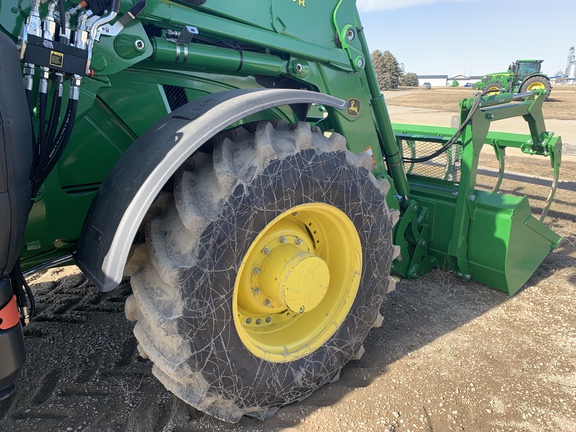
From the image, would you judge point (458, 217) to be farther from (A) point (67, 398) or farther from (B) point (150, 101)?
(A) point (67, 398)

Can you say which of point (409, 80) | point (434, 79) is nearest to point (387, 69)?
point (409, 80)

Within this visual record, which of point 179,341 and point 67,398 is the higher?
point 179,341

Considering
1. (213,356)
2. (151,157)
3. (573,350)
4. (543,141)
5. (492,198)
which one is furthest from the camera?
(543,141)

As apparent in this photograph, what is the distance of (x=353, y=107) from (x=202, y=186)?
4.89 ft

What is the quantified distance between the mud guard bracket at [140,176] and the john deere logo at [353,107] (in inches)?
41.9

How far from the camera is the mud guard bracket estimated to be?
162cm

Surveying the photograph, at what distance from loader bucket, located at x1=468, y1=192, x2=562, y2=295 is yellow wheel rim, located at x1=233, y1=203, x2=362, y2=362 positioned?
1545 millimetres

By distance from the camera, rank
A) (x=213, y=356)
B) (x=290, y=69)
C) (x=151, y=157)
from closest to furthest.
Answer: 1. (x=151, y=157)
2. (x=213, y=356)
3. (x=290, y=69)

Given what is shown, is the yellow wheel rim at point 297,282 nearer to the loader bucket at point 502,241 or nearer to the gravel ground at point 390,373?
the gravel ground at point 390,373

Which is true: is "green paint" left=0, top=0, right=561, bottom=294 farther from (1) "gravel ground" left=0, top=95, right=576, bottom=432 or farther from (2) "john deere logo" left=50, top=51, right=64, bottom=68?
(1) "gravel ground" left=0, top=95, right=576, bottom=432

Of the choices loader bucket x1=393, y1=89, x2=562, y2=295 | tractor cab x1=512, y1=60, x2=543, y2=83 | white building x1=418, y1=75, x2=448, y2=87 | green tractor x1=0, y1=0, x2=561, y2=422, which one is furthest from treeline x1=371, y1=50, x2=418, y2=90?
green tractor x1=0, y1=0, x2=561, y2=422

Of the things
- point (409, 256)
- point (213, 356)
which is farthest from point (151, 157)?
point (409, 256)

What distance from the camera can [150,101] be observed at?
2.18 metres

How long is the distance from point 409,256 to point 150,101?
2.36m
